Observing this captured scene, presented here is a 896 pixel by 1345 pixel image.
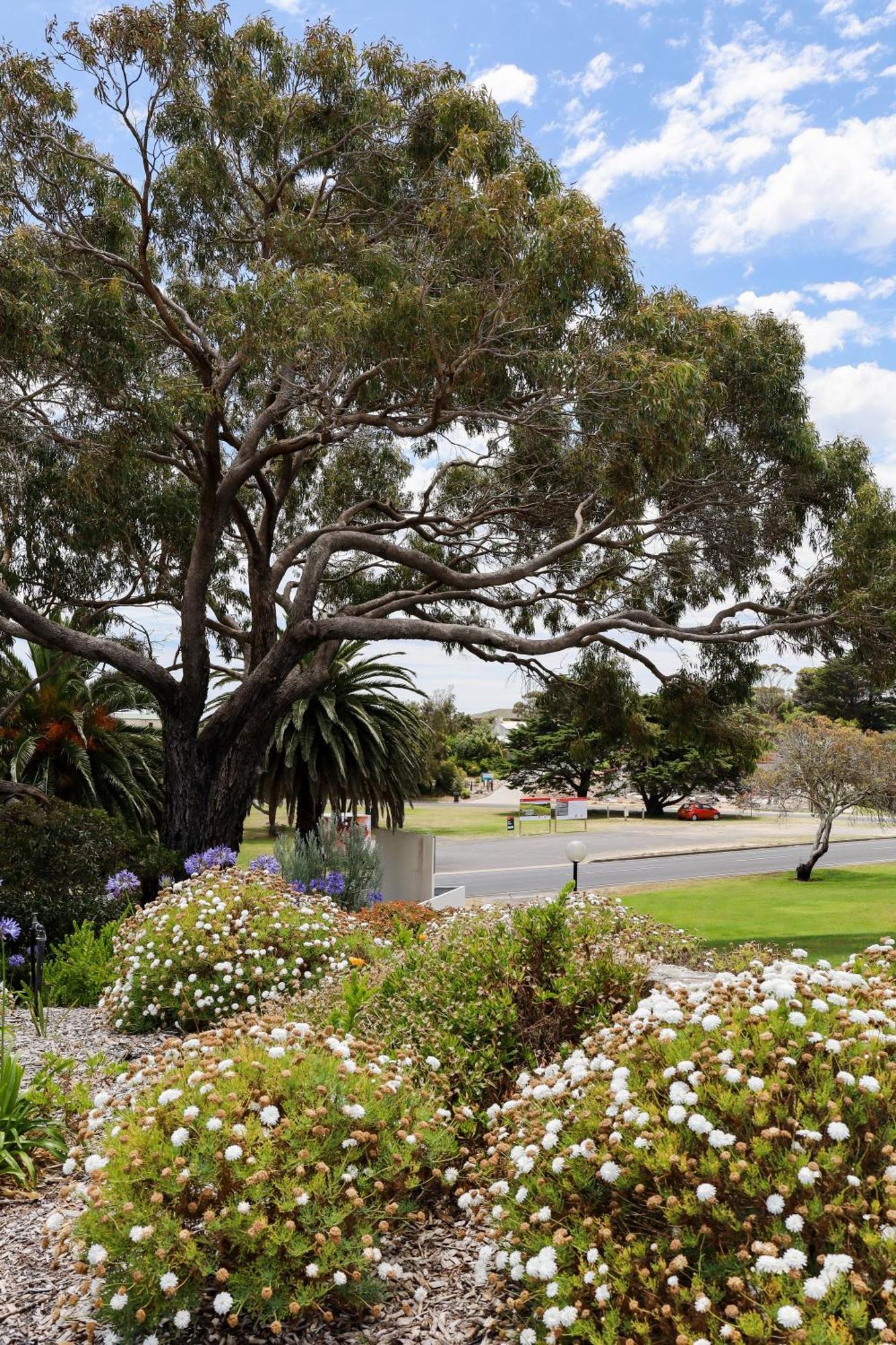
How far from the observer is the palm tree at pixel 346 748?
1577 cm

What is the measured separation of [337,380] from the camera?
36.8 feet

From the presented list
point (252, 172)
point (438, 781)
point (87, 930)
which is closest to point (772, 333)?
point (252, 172)

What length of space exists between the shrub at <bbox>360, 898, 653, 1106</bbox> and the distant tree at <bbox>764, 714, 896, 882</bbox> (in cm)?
1988

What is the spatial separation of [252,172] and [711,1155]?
13.5 meters

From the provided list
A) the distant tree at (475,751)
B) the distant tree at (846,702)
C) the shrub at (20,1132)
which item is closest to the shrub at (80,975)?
the shrub at (20,1132)

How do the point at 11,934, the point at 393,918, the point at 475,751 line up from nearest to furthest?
the point at 11,934, the point at 393,918, the point at 475,751

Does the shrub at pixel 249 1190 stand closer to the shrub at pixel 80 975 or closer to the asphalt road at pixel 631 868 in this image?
the shrub at pixel 80 975

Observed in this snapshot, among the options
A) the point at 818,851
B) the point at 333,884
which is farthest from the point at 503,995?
the point at 818,851

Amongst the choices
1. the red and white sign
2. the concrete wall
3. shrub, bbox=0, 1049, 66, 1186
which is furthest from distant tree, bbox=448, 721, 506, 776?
shrub, bbox=0, 1049, 66, 1186

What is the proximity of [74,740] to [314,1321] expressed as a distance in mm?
15155

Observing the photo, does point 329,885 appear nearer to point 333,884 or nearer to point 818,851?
point 333,884

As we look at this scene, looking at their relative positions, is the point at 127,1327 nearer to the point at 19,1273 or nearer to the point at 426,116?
the point at 19,1273

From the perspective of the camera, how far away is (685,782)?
1966 inches

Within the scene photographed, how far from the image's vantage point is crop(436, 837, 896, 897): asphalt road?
22.4 meters
